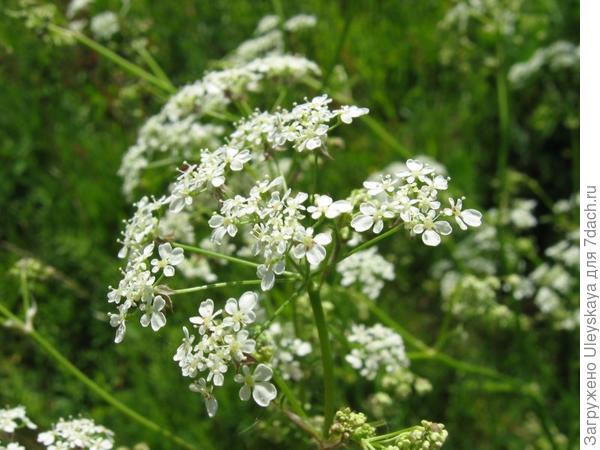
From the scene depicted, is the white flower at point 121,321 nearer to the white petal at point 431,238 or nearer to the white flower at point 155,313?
the white flower at point 155,313

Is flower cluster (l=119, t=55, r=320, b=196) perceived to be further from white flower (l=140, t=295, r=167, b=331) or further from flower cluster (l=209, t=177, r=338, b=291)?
white flower (l=140, t=295, r=167, b=331)

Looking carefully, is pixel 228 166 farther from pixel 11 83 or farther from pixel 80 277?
pixel 11 83

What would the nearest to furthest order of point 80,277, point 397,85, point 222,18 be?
1. point 80,277
2. point 397,85
3. point 222,18

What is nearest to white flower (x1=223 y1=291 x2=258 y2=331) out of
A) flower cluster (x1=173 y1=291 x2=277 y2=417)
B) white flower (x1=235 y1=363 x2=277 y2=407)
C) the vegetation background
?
flower cluster (x1=173 y1=291 x2=277 y2=417)

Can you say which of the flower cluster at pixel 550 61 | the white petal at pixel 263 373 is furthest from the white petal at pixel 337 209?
the flower cluster at pixel 550 61

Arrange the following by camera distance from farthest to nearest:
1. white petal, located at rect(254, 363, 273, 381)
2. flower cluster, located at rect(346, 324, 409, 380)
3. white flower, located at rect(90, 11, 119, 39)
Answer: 1. white flower, located at rect(90, 11, 119, 39)
2. flower cluster, located at rect(346, 324, 409, 380)
3. white petal, located at rect(254, 363, 273, 381)

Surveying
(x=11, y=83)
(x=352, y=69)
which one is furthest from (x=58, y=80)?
(x=352, y=69)
